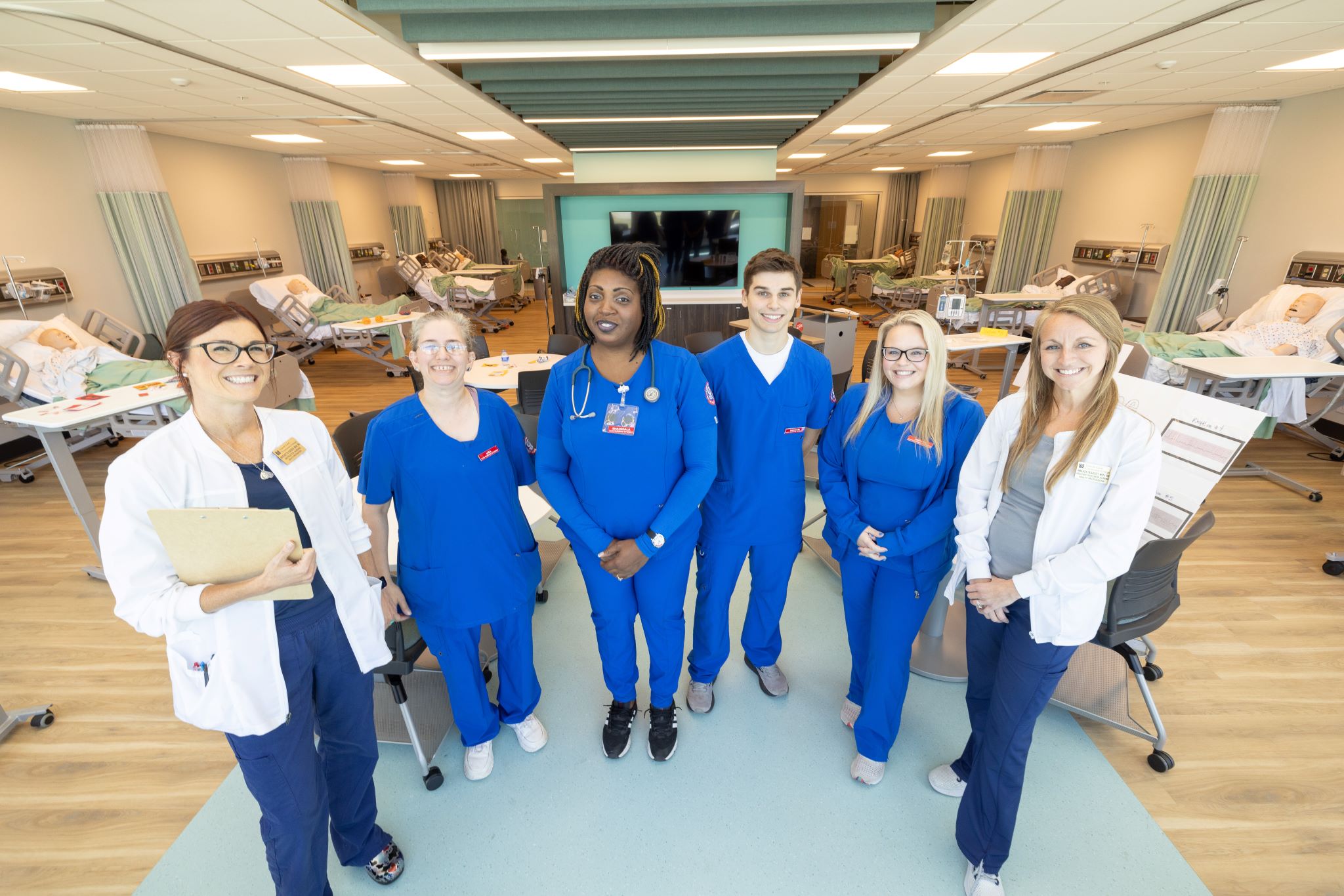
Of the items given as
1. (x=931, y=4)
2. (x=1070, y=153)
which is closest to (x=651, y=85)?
(x=931, y=4)

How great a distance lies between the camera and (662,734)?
6.78 feet

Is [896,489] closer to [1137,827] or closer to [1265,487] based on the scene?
[1137,827]

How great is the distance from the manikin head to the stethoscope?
6.23m

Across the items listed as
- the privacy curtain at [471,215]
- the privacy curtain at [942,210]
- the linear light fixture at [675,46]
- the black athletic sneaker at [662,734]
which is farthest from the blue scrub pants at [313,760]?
the privacy curtain at [471,215]

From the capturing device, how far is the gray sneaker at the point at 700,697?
7.40ft

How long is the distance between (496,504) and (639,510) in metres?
0.43

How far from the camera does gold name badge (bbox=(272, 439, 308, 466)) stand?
1230mm

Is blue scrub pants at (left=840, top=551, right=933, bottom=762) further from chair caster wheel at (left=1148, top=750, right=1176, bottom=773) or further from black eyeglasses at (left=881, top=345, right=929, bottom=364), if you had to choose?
chair caster wheel at (left=1148, top=750, right=1176, bottom=773)

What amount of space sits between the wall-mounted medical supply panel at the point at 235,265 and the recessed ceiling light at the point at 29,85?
2.70 meters

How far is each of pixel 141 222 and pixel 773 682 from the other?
318 inches

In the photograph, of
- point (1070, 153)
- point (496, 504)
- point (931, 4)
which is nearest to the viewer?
point (496, 504)

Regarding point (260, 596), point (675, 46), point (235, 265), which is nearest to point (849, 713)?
point (260, 596)

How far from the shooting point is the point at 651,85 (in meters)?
4.30

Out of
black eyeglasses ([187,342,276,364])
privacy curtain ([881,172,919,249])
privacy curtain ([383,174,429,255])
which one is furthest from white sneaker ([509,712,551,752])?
privacy curtain ([881,172,919,249])
